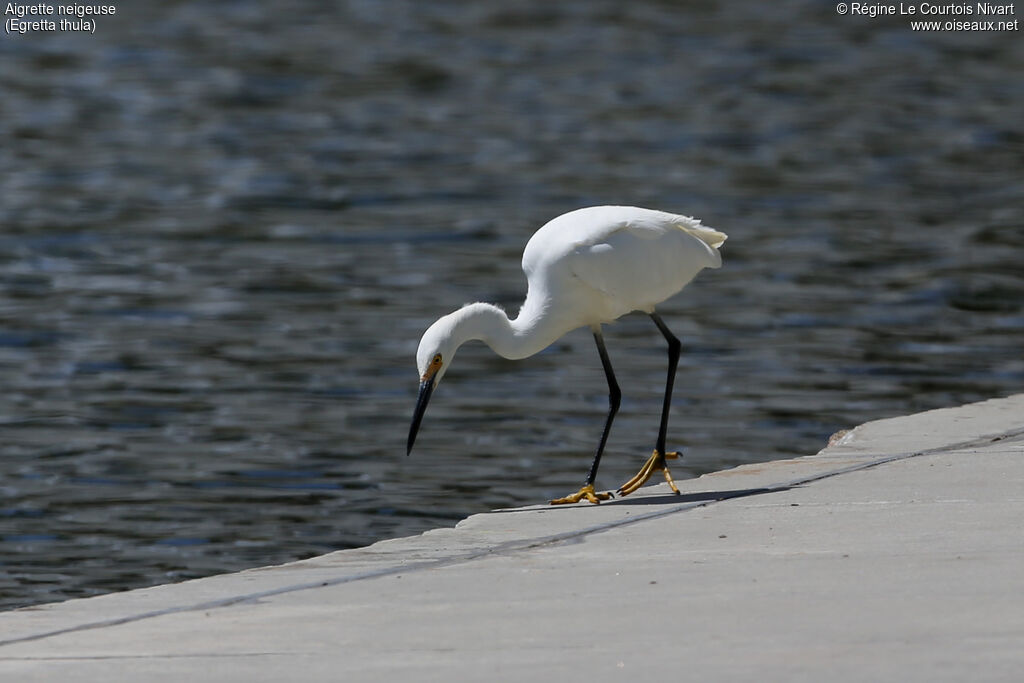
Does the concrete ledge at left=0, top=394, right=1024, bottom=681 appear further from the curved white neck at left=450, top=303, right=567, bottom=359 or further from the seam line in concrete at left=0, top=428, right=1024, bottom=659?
the curved white neck at left=450, top=303, right=567, bottom=359

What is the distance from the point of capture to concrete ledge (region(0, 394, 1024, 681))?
5.50m

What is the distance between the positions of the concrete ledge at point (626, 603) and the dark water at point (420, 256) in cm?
263

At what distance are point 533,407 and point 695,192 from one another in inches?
522

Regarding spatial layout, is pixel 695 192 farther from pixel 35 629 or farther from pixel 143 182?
pixel 35 629

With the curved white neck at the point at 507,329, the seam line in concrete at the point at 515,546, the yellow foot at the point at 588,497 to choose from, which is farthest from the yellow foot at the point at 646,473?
the seam line in concrete at the point at 515,546

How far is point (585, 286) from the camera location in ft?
31.9

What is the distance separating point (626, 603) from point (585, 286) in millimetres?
3616

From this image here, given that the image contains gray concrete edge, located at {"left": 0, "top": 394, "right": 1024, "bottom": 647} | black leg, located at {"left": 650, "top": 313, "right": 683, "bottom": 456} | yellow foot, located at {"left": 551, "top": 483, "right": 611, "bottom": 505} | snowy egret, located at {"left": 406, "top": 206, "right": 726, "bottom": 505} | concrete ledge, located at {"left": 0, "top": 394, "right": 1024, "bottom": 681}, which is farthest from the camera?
black leg, located at {"left": 650, "top": 313, "right": 683, "bottom": 456}

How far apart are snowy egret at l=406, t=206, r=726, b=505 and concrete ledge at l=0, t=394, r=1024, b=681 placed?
1.22 m

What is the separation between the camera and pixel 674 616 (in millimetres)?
6035

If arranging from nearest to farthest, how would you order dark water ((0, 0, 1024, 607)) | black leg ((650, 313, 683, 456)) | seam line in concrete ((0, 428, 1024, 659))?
seam line in concrete ((0, 428, 1024, 659))
black leg ((650, 313, 683, 456))
dark water ((0, 0, 1024, 607))

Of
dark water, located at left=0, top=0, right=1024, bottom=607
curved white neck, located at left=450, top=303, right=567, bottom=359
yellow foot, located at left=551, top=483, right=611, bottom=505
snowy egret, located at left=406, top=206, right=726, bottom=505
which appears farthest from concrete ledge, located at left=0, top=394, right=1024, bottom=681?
dark water, located at left=0, top=0, right=1024, bottom=607

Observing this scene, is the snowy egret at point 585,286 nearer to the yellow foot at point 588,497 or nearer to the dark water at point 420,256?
the yellow foot at point 588,497

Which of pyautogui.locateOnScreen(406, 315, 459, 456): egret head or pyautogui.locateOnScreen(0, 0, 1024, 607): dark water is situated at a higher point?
pyautogui.locateOnScreen(406, 315, 459, 456): egret head
